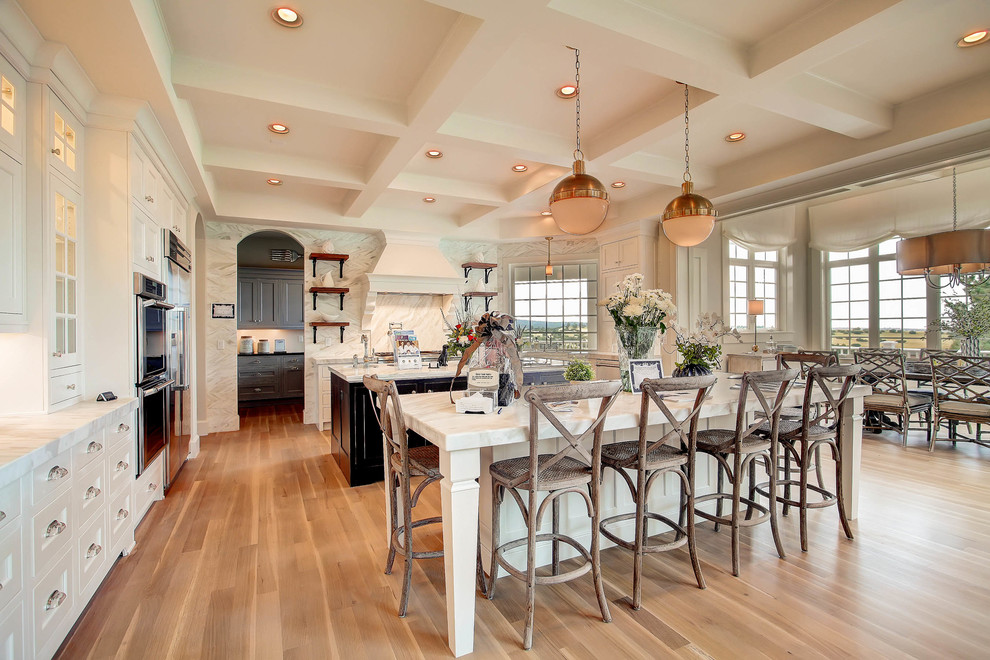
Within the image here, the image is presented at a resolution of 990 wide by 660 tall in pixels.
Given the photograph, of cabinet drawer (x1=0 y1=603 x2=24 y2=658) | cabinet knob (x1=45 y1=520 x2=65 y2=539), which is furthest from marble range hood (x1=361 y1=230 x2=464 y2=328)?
cabinet drawer (x1=0 y1=603 x2=24 y2=658)

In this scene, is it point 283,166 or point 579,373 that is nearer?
point 579,373

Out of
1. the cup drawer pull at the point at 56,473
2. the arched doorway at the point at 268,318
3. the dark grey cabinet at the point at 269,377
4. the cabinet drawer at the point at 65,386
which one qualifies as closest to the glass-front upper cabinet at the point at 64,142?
the cabinet drawer at the point at 65,386

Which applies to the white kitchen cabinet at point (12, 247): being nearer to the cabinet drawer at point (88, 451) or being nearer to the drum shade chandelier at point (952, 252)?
the cabinet drawer at point (88, 451)

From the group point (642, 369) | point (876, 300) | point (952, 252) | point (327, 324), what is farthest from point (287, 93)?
point (876, 300)

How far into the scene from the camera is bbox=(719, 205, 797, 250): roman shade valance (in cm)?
617

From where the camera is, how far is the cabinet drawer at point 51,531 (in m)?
1.60

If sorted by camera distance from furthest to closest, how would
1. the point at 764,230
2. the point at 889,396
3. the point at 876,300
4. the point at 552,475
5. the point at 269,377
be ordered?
the point at 269,377, the point at 876,300, the point at 764,230, the point at 889,396, the point at 552,475

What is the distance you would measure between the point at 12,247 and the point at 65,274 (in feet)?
1.45

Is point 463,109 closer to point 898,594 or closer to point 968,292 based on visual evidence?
point 898,594

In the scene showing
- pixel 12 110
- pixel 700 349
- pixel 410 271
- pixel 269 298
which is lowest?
pixel 700 349

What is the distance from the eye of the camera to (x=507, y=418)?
1.97m

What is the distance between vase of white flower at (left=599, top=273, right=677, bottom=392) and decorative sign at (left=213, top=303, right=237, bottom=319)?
4.97 metres

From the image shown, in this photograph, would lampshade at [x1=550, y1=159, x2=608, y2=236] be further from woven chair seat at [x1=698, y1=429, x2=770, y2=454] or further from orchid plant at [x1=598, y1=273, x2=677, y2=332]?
woven chair seat at [x1=698, y1=429, x2=770, y2=454]

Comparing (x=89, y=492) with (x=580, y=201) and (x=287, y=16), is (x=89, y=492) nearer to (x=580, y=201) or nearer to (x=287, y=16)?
(x=287, y=16)
